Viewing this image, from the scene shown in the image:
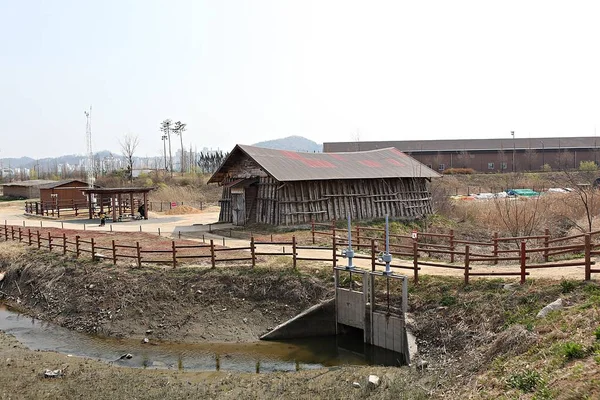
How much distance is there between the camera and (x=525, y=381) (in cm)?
963

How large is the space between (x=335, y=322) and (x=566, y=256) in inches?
348

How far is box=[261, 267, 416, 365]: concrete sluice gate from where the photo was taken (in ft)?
52.3

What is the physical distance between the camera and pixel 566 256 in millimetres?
19234

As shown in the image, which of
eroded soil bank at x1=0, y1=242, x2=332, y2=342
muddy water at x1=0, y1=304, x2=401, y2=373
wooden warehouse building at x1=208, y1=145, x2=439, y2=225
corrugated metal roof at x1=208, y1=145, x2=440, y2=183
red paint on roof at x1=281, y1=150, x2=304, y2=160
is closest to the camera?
muddy water at x1=0, y1=304, x2=401, y2=373

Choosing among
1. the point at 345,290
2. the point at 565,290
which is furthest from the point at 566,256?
the point at 345,290

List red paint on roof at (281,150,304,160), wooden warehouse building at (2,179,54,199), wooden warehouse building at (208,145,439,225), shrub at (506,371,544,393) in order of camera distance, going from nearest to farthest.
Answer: shrub at (506,371,544,393)
wooden warehouse building at (208,145,439,225)
red paint on roof at (281,150,304,160)
wooden warehouse building at (2,179,54,199)

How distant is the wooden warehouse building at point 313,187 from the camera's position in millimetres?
31641

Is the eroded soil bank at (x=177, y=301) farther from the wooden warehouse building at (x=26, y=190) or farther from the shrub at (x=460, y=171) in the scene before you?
the shrub at (x=460, y=171)

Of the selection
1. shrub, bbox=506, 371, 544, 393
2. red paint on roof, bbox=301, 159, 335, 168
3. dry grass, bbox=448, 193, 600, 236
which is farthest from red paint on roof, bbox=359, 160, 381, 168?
shrub, bbox=506, 371, 544, 393

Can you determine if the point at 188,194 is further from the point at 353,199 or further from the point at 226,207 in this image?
the point at 353,199

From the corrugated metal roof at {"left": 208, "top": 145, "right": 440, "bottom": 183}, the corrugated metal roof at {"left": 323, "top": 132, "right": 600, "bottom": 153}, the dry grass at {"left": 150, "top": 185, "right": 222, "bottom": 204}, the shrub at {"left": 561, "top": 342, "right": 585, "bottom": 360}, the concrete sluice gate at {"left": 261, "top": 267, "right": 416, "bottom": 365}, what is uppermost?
the corrugated metal roof at {"left": 323, "top": 132, "right": 600, "bottom": 153}

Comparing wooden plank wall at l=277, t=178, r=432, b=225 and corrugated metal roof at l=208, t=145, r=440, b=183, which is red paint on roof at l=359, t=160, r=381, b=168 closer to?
corrugated metal roof at l=208, t=145, r=440, b=183

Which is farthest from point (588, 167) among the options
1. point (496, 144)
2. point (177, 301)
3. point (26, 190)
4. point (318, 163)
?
point (26, 190)

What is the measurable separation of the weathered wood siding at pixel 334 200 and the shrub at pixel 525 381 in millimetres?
21740
